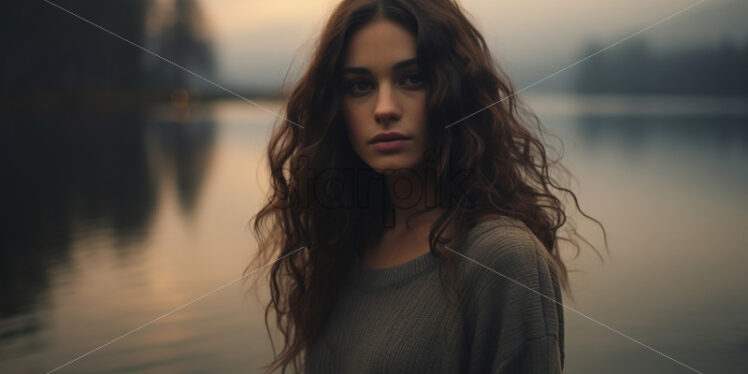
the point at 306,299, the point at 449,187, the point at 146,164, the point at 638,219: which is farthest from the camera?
the point at 146,164

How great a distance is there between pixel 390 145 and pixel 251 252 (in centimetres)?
80

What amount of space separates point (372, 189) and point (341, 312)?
0.29 m

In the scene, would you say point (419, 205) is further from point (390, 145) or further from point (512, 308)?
point (512, 308)

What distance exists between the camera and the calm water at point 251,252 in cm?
213

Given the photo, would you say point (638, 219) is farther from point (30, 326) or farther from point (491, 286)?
point (30, 326)

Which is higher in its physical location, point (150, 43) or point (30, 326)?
point (150, 43)

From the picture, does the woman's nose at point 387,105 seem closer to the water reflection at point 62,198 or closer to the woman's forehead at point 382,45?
the woman's forehead at point 382,45

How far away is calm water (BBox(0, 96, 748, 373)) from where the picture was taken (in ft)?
6.98

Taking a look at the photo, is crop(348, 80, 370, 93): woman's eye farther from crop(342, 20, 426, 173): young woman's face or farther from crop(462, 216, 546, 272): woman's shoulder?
crop(462, 216, 546, 272): woman's shoulder

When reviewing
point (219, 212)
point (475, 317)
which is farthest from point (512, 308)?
point (219, 212)

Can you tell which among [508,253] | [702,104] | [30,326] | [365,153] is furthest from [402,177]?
[30,326]

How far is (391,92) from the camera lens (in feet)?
3.65

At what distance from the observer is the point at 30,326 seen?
3010 mm

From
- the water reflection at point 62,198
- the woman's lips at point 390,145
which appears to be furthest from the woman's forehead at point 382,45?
the water reflection at point 62,198
